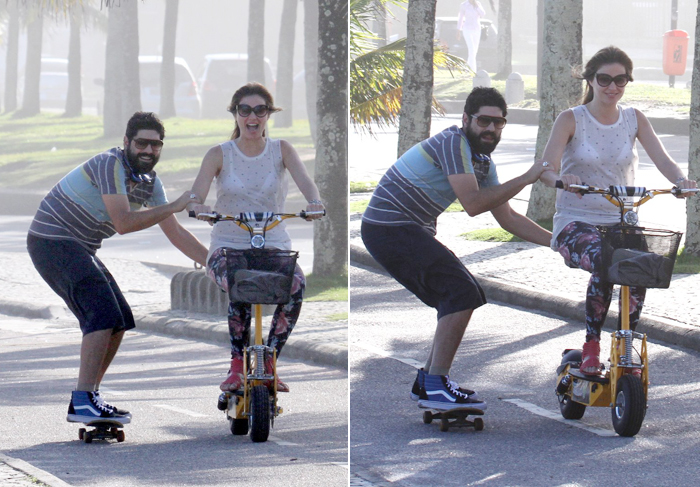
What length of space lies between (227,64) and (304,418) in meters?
28.5

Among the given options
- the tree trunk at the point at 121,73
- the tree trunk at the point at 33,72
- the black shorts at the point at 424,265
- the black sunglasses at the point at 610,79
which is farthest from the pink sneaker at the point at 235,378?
the tree trunk at the point at 33,72

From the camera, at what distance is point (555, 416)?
579cm

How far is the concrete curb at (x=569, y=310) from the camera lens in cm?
767

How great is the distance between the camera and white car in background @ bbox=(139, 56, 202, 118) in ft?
108

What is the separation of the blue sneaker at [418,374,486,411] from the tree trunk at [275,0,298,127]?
2340 cm

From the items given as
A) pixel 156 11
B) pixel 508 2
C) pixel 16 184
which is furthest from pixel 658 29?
pixel 16 184

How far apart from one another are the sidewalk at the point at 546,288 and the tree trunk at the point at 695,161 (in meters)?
0.73

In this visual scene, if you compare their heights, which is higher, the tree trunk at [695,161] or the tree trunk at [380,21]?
the tree trunk at [380,21]

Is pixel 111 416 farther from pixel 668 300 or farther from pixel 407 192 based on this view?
pixel 668 300

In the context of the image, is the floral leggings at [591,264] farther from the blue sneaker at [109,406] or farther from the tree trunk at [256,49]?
the tree trunk at [256,49]

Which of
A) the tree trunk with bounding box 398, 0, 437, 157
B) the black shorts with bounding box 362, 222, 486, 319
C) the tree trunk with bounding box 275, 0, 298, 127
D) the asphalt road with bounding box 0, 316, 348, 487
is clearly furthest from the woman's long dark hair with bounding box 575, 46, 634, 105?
the tree trunk with bounding box 275, 0, 298, 127

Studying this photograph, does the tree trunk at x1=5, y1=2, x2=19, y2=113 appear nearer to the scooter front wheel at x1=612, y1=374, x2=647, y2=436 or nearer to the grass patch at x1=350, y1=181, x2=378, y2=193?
the grass patch at x1=350, y1=181, x2=378, y2=193

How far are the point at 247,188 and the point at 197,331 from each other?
420 centimetres

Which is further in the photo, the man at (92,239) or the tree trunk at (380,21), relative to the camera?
the tree trunk at (380,21)
